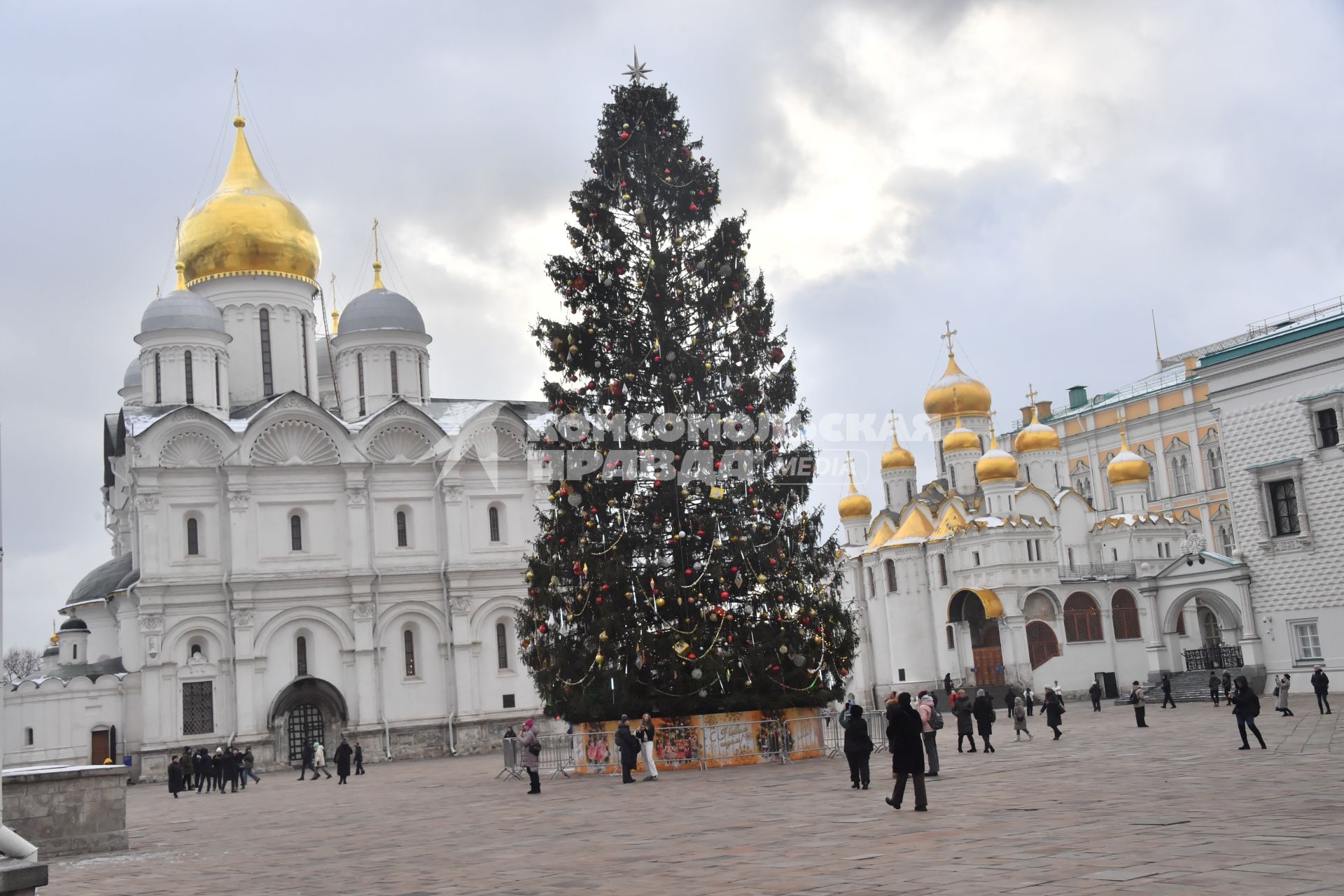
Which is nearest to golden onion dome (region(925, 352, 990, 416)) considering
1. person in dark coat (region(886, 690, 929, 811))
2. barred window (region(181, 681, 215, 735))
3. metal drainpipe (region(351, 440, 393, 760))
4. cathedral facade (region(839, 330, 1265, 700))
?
cathedral facade (region(839, 330, 1265, 700))

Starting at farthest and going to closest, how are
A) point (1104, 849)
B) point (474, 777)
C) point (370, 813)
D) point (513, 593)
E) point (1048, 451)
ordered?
point (1048, 451)
point (513, 593)
point (474, 777)
point (370, 813)
point (1104, 849)

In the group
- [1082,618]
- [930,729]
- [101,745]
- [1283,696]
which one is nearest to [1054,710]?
[1283,696]

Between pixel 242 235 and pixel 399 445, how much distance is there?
9978 mm

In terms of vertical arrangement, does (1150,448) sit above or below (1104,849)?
above

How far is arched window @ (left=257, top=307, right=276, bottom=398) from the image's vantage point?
151 ft

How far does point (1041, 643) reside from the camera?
45125 mm

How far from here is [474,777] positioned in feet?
87.1

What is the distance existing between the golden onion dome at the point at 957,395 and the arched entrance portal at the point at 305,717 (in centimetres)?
2798

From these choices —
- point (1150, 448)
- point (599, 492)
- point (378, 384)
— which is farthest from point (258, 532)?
point (1150, 448)

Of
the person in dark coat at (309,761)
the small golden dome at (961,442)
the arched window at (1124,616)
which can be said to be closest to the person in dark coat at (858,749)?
the person in dark coat at (309,761)

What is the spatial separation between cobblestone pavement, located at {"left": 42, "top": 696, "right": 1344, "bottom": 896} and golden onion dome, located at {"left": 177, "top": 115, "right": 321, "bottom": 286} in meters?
28.0

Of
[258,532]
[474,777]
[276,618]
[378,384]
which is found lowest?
[474,777]

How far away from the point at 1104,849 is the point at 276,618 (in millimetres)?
33996

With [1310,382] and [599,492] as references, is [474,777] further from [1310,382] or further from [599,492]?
[1310,382]
